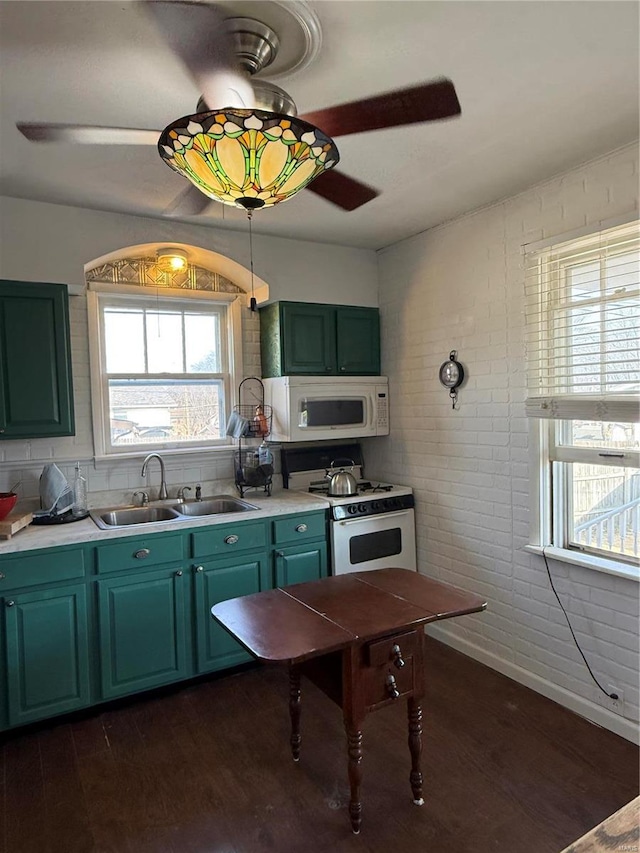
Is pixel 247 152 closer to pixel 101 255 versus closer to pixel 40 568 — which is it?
pixel 101 255

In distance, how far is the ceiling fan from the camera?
1324mm

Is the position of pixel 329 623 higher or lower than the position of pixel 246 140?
lower

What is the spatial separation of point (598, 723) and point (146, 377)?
121 inches

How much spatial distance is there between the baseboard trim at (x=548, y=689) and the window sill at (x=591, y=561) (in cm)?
65

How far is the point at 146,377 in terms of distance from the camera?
3.41 metres

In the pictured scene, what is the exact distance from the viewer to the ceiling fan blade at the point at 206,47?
4.71 feet

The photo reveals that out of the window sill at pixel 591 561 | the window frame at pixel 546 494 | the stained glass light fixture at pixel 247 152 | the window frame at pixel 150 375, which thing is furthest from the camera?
the window frame at pixel 150 375

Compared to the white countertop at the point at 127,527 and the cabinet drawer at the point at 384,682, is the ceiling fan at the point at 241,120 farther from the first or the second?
the white countertop at the point at 127,527

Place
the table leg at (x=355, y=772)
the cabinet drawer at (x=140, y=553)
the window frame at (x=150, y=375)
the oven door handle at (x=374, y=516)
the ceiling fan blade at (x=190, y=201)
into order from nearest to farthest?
1. the table leg at (x=355, y=772)
2. the ceiling fan blade at (x=190, y=201)
3. the cabinet drawer at (x=140, y=553)
4. the window frame at (x=150, y=375)
5. the oven door handle at (x=374, y=516)

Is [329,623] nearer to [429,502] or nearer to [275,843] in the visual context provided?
[275,843]

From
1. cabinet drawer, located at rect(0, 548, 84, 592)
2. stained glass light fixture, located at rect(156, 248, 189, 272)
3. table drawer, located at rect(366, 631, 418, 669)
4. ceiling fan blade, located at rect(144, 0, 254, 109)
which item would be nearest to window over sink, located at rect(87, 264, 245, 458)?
stained glass light fixture, located at rect(156, 248, 189, 272)

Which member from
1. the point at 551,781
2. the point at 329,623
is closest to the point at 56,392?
the point at 329,623

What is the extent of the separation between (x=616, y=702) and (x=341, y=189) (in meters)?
2.54

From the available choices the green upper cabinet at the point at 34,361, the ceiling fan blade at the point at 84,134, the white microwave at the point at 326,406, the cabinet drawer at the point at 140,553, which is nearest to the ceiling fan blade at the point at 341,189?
the ceiling fan blade at the point at 84,134
